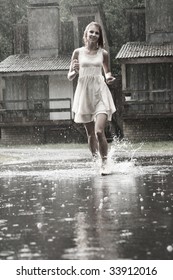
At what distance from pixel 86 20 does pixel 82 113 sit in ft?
87.7

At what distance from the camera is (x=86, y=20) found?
123 ft

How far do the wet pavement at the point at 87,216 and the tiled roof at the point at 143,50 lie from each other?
1974cm

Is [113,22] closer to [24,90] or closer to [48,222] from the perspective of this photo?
[24,90]

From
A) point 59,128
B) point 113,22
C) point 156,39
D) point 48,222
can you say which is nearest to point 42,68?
point 59,128

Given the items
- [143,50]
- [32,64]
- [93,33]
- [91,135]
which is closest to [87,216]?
[93,33]

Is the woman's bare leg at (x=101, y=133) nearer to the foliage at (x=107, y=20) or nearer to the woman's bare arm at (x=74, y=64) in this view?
the woman's bare arm at (x=74, y=64)

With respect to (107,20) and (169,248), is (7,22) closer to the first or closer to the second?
(107,20)

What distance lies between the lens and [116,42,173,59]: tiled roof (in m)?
30.4

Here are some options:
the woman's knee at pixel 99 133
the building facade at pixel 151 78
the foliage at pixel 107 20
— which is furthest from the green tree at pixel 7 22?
the woman's knee at pixel 99 133

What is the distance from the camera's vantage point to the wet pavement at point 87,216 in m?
4.74

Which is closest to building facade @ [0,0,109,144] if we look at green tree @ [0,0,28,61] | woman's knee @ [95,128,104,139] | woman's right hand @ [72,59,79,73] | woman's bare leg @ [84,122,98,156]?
green tree @ [0,0,28,61]

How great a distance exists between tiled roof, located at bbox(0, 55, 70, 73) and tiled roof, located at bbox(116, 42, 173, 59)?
3126mm

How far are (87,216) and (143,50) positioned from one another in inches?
1035

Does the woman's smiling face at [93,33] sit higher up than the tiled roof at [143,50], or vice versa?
the woman's smiling face at [93,33]
